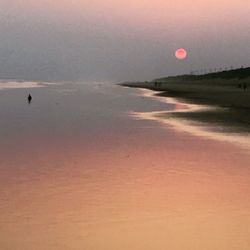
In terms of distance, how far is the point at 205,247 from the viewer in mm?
7934

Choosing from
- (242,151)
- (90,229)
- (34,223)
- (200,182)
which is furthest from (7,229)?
(242,151)

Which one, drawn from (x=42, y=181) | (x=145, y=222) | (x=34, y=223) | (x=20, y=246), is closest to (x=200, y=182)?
(x=145, y=222)

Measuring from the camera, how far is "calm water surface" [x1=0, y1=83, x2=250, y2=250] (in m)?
8.38

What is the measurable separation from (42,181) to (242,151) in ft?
30.2

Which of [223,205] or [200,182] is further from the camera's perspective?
[200,182]

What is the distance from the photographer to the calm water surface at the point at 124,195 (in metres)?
8.38

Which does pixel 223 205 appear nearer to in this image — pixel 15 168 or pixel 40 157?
pixel 15 168

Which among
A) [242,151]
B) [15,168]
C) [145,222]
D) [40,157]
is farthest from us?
[242,151]

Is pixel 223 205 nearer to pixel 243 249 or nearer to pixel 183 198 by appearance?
pixel 183 198

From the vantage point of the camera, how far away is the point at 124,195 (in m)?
11.3

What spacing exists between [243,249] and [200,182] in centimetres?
504

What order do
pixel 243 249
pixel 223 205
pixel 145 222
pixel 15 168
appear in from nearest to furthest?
1. pixel 243 249
2. pixel 145 222
3. pixel 223 205
4. pixel 15 168

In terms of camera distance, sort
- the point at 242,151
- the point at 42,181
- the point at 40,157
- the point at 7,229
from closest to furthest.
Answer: the point at 7,229 → the point at 42,181 → the point at 40,157 → the point at 242,151

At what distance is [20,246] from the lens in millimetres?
7902
